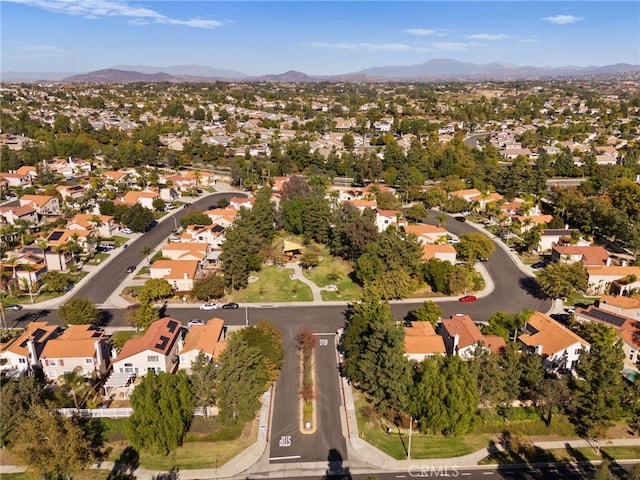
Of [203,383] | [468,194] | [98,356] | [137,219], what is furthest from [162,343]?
[468,194]

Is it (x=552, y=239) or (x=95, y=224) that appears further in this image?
(x=95, y=224)

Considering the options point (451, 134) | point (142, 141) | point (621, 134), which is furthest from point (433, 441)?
point (621, 134)

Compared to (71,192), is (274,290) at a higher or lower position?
lower

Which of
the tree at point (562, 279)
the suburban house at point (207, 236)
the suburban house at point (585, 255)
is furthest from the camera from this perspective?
the suburban house at point (207, 236)

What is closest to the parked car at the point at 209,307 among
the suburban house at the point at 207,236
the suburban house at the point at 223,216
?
the suburban house at the point at 207,236

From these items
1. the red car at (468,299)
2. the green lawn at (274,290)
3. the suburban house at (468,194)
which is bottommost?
the green lawn at (274,290)

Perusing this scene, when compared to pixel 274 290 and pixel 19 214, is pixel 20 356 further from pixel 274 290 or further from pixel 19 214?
pixel 19 214

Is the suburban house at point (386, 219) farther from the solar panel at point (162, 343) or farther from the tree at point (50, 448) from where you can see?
the tree at point (50, 448)
